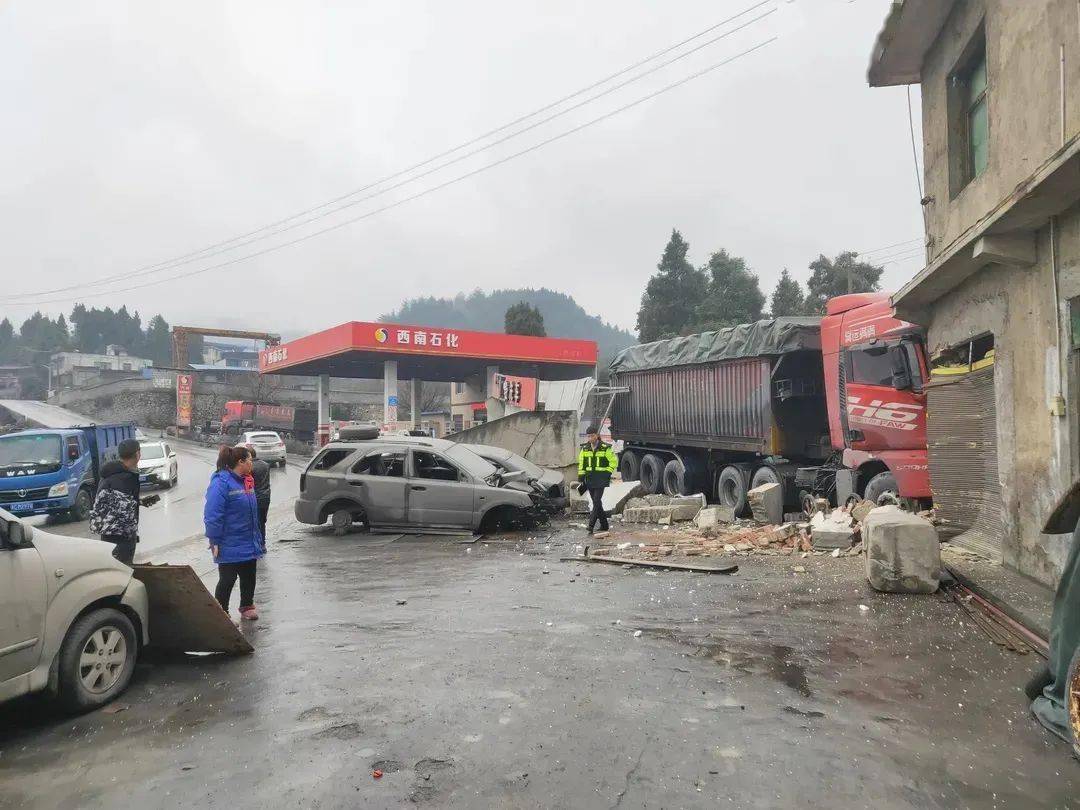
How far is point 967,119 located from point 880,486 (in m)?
4.97

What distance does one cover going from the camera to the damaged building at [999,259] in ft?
20.1

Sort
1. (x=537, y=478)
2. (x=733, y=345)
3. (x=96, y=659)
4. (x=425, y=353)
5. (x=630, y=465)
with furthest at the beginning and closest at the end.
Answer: (x=425, y=353) < (x=630, y=465) < (x=733, y=345) < (x=537, y=478) < (x=96, y=659)

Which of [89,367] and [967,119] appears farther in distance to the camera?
[89,367]

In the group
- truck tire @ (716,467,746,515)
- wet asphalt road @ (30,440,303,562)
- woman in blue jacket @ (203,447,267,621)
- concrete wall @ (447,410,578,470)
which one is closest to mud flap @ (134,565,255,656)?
woman in blue jacket @ (203,447,267,621)

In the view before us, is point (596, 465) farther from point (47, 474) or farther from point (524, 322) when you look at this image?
point (524, 322)

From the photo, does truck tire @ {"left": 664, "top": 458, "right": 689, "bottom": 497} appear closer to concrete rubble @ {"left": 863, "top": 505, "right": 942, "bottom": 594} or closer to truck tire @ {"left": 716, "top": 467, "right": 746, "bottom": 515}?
truck tire @ {"left": 716, "top": 467, "right": 746, "bottom": 515}

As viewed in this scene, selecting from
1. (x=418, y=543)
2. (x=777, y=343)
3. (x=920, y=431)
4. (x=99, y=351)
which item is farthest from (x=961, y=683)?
(x=99, y=351)

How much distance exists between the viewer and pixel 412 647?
5250 millimetres

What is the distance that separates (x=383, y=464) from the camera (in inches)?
468

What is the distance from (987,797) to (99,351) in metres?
131

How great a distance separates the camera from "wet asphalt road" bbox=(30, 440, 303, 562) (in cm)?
1199

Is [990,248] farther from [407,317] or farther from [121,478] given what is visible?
[407,317]

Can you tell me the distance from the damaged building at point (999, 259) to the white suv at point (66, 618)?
7.47 m

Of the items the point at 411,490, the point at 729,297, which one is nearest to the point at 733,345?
the point at 411,490
